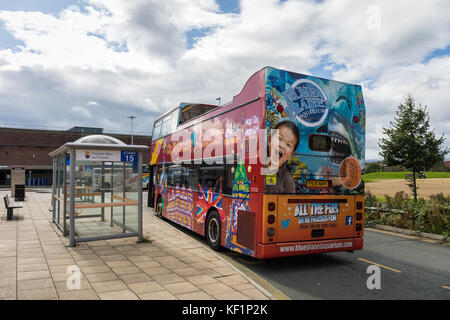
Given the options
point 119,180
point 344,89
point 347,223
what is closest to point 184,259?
point 347,223

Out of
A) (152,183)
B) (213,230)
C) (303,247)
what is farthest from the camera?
(152,183)

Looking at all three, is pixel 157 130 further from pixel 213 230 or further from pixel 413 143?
pixel 413 143

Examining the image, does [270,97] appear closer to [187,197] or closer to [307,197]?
[307,197]

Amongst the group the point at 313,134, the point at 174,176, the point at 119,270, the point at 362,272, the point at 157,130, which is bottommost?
the point at 362,272

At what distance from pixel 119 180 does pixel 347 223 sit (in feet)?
21.0

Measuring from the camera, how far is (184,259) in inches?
276

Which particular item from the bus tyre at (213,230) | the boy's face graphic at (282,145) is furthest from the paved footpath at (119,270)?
the boy's face graphic at (282,145)

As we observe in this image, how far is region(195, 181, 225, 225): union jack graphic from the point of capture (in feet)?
25.9

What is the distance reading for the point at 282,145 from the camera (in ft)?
20.5

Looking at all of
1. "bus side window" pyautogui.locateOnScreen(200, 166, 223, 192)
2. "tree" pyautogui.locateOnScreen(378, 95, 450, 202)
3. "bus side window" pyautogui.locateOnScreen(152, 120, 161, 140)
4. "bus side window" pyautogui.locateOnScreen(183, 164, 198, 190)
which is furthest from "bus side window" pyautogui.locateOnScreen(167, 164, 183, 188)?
"tree" pyautogui.locateOnScreen(378, 95, 450, 202)

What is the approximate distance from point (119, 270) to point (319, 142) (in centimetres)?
439

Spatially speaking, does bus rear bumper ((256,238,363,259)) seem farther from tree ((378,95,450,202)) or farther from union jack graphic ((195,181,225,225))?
tree ((378,95,450,202))

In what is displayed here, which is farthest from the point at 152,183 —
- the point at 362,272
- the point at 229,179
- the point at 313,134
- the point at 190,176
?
the point at 362,272

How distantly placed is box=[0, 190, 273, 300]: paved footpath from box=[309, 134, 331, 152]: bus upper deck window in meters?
2.74
